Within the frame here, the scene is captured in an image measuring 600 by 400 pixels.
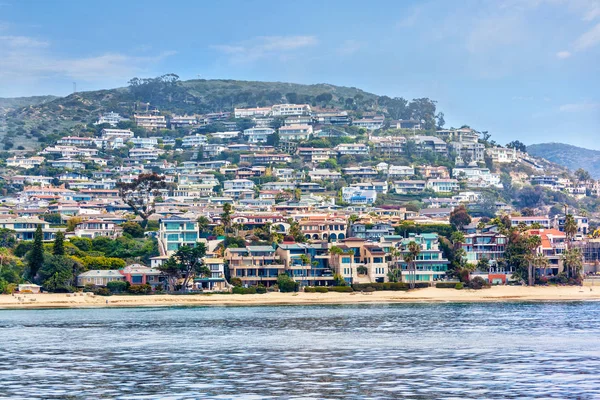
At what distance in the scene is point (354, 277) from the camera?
99.4 meters

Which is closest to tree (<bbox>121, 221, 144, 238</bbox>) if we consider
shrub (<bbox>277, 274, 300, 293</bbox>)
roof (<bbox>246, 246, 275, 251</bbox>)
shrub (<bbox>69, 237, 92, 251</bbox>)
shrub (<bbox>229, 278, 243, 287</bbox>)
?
shrub (<bbox>69, 237, 92, 251</bbox>)

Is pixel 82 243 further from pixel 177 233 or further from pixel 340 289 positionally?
pixel 340 289

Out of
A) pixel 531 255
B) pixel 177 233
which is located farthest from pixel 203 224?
pixel 531 255

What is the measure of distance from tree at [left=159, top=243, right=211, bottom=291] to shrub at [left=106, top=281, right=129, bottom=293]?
378 centimetres

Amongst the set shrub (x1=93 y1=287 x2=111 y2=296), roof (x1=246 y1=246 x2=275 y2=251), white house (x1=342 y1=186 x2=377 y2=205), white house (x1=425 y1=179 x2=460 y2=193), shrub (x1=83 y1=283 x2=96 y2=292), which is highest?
white house (x1=425 y1=179 x2=460 y2=193)

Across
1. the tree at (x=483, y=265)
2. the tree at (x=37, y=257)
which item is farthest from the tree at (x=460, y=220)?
the tree at (x=37, y=257)

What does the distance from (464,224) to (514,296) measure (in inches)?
1149

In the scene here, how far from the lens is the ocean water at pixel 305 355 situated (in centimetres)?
3628

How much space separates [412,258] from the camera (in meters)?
99.1

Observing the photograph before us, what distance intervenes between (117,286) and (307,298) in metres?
17.8

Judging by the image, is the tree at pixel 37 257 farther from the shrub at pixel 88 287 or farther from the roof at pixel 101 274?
the shrub at pixel 88 287

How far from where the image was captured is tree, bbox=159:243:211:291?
9188 cm

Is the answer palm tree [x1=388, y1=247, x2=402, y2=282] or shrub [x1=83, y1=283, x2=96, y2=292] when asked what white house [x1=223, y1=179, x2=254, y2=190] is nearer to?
palm tree [x1=388, y1=247, x2=402, y2=282]

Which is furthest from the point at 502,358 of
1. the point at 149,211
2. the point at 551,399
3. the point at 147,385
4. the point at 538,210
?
the point at 538,210
